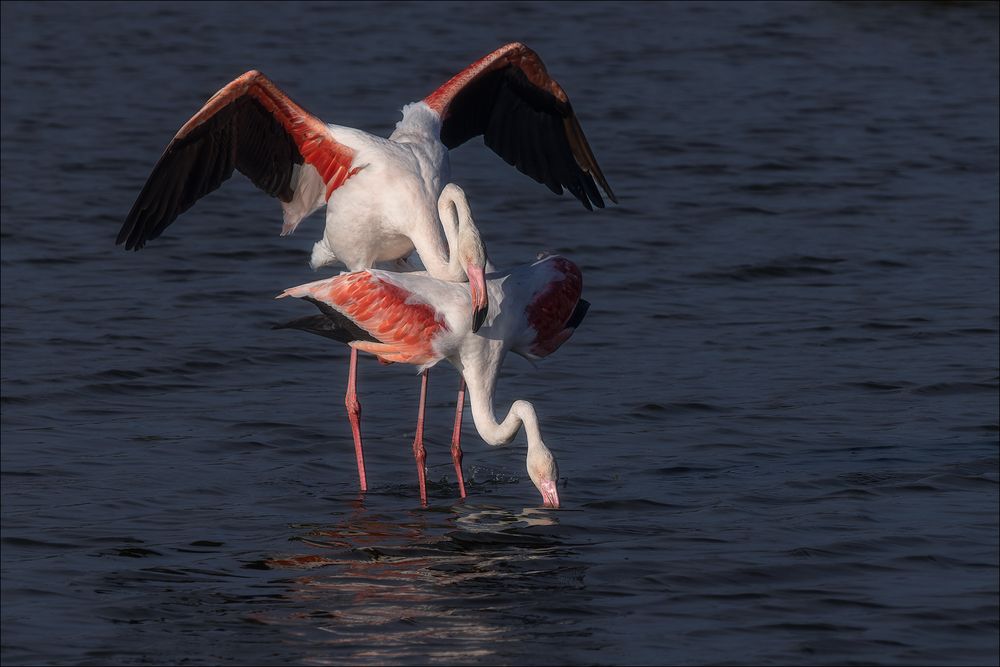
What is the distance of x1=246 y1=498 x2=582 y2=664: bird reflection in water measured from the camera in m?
7.58

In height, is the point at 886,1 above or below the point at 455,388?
above

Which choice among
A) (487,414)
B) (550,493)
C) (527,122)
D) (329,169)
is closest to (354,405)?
(329,169)

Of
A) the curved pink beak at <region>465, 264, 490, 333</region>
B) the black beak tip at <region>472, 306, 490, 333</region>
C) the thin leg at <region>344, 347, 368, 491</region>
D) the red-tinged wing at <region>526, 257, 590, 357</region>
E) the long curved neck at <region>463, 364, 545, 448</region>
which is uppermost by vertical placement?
the curved pink beak at <region>465, 264, 490, 333</region>

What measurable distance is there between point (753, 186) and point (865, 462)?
691cm

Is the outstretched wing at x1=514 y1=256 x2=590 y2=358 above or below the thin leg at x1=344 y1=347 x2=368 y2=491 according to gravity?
above

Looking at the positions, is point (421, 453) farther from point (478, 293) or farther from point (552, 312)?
point (478, 293)

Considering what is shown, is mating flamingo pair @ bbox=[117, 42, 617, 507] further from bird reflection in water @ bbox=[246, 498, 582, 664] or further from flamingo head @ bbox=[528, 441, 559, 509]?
bird reflection in water @ bbox=[246, 498, 582, 664]

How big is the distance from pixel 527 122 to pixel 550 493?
3.38 meters

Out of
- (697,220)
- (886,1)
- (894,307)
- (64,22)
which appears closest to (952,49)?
(886,1)

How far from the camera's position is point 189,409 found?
11.1 meters

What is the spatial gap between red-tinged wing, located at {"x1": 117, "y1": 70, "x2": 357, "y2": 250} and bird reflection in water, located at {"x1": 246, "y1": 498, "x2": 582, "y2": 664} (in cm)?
199

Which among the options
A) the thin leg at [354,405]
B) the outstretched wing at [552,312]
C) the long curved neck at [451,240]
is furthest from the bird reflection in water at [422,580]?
the long curved neck at [451,240]

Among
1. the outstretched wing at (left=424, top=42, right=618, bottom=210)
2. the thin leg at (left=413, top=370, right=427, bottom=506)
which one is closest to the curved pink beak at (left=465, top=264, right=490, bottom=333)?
the thin leg at (left=413, top=370, right=427, bottom=506)

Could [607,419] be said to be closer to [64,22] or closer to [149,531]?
[149,531]
